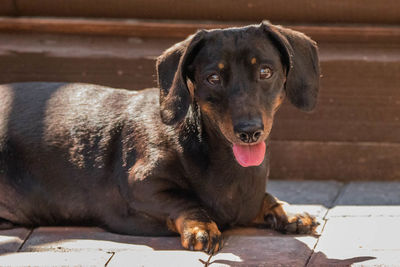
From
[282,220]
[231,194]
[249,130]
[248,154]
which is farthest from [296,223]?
[249,130]

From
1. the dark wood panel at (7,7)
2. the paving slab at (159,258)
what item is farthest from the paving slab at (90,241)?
the dark wood panel at (7,7)

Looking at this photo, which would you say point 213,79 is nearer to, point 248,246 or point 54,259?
point 248,246

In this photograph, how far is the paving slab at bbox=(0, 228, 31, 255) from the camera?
415 centimetres

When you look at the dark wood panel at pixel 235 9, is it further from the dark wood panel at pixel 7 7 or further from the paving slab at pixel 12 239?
the paving slab at pixel 12 239

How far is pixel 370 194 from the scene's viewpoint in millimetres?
5203

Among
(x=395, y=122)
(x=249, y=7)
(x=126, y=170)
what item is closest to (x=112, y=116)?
(x=126, y=170)

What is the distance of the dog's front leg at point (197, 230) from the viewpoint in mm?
3977

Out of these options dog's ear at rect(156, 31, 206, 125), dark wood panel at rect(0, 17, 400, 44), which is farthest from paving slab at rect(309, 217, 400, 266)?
dark wood panel at rect(0, 17, 400, 44)

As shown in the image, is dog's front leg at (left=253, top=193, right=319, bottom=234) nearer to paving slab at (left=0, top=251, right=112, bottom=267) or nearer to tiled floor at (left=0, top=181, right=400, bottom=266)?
tiled floor at (left=0, top=181, right=400, bottom=266)

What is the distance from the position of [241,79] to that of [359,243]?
1000 millimetres

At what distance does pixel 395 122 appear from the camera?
5543 mm

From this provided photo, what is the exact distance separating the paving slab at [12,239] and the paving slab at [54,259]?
0.13 metres

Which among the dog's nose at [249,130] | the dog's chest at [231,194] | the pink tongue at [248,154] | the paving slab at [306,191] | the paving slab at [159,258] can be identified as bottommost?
the paving slab at [306,191]

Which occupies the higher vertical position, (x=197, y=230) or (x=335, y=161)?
(x=197, y=230)
